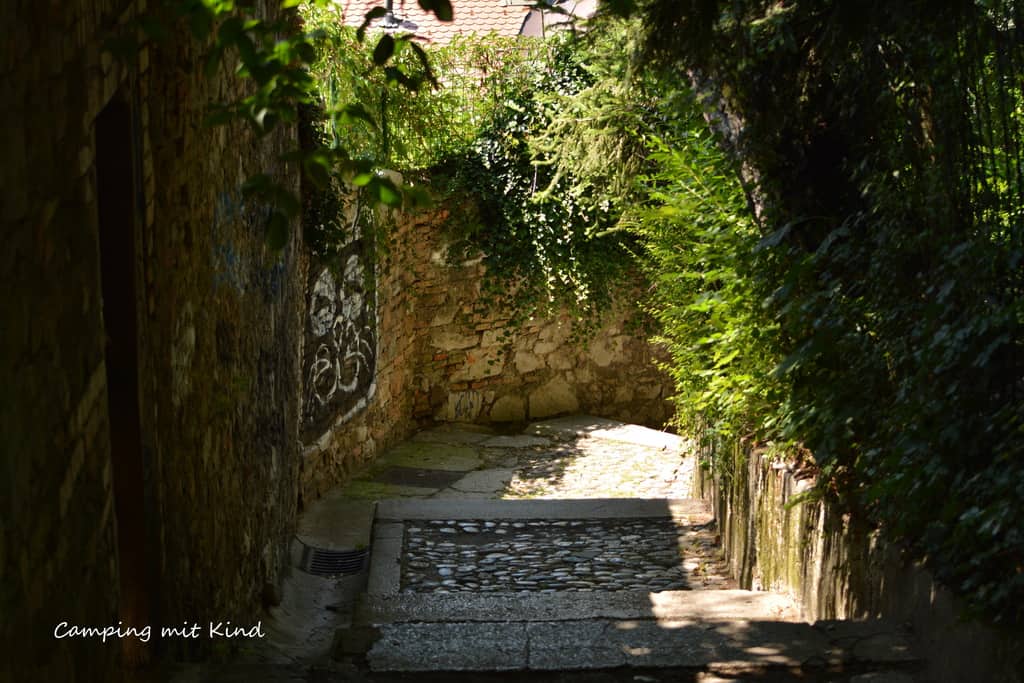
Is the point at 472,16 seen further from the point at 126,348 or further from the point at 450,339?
the point at 126,348

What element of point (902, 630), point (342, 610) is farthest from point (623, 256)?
point (902, 630)

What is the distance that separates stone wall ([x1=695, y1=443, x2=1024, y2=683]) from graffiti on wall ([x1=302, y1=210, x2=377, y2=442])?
9.31 feet

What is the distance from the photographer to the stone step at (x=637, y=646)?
3.84 m

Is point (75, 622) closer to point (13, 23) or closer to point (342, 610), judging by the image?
point (13, 23)

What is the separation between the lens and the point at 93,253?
248 centimetres

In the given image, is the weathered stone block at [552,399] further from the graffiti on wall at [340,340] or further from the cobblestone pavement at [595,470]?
the graffiti on wall at [340,340]

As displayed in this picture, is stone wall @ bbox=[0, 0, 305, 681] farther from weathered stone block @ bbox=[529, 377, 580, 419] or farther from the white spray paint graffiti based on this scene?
weathered stone block @ bbox=[529, 377, 580, 419]

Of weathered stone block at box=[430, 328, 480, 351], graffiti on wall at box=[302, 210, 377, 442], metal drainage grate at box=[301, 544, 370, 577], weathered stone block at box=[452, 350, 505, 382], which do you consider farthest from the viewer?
weathered stone block at box=[452, 350, 505, 382]

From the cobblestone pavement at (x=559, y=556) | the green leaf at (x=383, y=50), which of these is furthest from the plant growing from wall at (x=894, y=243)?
the green leaf at (x=383, y=50)

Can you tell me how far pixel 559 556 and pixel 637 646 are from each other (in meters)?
2.49

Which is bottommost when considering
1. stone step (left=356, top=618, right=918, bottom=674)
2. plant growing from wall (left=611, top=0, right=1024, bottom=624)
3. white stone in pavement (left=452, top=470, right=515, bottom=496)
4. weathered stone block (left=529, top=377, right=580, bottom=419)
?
white stone in pavement (left=452, top=470, right=515, bottom=496)

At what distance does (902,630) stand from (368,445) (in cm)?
585

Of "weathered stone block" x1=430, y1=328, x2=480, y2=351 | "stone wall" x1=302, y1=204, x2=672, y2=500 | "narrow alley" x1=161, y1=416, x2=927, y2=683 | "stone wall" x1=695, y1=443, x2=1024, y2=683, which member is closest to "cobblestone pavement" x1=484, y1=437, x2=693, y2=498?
"narrow alley" x1=161, y1=416, x2=927, y2=683

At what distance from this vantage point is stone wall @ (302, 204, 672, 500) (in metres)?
9.52
